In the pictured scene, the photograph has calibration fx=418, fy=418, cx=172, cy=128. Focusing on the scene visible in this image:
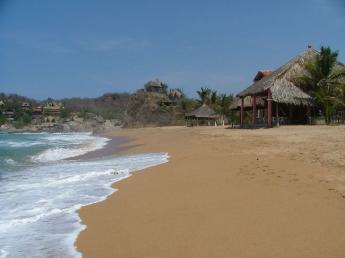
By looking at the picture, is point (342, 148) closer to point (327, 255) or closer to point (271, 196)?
point (271, 196)

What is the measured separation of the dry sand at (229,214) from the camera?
3859mm

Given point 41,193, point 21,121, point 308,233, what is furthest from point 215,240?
point 21,121

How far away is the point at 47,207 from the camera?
20.8 ft

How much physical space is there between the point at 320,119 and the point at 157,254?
2143 cm

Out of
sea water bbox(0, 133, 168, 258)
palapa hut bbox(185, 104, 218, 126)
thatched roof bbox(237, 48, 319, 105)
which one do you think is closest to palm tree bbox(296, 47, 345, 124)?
thatched roof bbox(237, 48, 319, 105)

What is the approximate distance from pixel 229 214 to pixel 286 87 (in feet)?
64.8

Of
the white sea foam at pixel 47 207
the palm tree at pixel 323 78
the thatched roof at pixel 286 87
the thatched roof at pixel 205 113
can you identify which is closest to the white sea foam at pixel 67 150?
the white sea foam at pixel 47 207

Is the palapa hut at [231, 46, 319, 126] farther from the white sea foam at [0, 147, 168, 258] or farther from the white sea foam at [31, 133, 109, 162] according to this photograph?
the white sea foam at [0, 147, 168, 258]

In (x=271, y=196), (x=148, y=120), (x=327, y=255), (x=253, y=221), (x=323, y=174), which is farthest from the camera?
(x=148, y=120)

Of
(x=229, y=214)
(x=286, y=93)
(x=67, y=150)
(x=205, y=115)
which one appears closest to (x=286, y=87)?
(x=286, y=93)

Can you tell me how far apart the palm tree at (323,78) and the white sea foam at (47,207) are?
1644 cm

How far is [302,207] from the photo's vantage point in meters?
4.93

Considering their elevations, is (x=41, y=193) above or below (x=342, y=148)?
below

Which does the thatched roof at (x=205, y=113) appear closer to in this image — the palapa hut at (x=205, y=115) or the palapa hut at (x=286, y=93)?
the palapa hut at (x=205, y=115)
